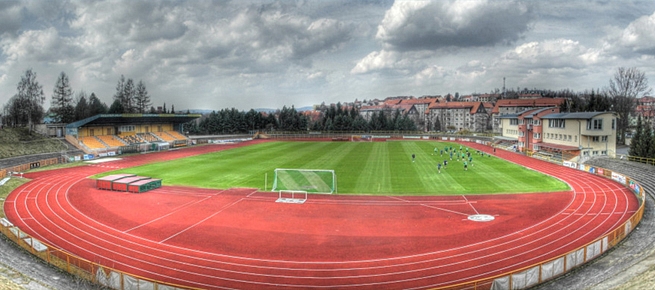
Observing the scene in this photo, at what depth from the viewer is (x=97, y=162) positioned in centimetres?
5197

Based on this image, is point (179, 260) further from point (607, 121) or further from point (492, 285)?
point (607, 121)

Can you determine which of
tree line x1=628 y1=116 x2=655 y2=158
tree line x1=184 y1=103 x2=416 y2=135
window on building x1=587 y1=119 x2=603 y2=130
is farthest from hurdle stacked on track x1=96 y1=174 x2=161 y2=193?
tree line x1=184 y1=103 x2=416 y2=135

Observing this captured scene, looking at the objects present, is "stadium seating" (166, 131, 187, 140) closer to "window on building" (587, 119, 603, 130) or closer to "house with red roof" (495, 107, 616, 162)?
"house with red roof" (495, 107, 616, 162)

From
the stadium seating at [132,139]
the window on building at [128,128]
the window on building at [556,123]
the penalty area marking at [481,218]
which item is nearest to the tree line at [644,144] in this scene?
the window on building at [556,123]

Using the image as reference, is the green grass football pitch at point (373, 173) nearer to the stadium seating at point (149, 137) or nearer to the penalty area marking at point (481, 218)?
the penalty area marking at point (481, 218)

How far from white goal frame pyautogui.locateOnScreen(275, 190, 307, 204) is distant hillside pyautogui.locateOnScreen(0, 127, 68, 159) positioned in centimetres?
4257

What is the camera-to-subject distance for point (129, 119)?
71812 millimetres

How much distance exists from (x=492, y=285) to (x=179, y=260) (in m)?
12.9

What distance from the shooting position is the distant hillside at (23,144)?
53.9 meters

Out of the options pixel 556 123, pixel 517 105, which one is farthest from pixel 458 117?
pixel 556 123

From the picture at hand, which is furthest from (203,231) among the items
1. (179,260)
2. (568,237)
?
(568,237)

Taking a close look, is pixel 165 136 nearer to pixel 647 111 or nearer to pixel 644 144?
pixel 644 144

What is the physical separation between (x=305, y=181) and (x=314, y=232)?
38.0 feet

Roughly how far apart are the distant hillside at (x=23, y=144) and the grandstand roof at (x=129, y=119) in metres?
4.32
